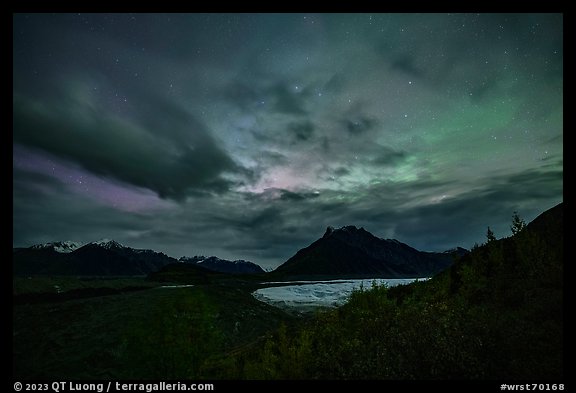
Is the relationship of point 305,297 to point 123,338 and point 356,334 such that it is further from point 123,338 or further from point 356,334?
point 356,334

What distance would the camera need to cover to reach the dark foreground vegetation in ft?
36.1

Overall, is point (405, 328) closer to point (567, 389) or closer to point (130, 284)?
point (567, 389)

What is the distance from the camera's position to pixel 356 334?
19.9 meters

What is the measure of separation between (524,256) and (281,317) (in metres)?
38.0

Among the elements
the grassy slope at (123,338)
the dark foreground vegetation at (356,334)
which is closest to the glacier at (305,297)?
the dark foreground vegetation at (356,334)

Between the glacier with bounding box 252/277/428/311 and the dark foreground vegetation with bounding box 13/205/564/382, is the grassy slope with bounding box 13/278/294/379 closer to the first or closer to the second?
the dark foreground vegetation with bounding box 13/205/564/382

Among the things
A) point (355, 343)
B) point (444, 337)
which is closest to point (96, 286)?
point (355, 343)

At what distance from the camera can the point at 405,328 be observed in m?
15.0

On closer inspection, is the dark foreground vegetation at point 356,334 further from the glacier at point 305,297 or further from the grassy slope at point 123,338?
the glacier at point 305,297

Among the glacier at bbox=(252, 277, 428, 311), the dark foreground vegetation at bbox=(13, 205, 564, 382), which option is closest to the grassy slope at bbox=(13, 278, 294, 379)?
the dark foreground vegetation at bbox=(13, 205, 564, 382)

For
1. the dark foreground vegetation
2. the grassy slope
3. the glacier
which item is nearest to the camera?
the dark foreground vegetation

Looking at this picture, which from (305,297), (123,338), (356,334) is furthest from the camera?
(305,297)

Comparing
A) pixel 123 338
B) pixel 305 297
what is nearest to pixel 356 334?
pixel 123 338
